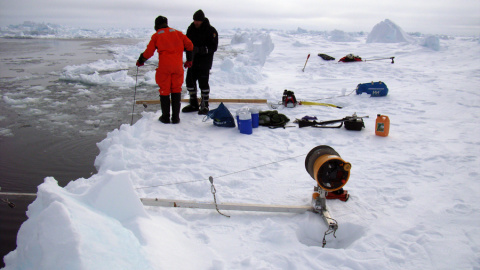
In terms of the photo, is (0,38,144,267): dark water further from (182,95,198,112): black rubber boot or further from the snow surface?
(182,95,198,112): black rubber boot

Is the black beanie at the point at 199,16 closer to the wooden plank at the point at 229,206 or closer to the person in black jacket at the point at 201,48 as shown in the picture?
the person in black jacket at the point at 201,48

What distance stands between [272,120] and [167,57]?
77.5 inches

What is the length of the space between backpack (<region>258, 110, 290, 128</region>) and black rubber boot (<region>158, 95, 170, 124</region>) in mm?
1546

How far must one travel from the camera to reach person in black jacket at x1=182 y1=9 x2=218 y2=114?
5.43m

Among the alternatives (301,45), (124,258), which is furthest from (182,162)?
(301,45)

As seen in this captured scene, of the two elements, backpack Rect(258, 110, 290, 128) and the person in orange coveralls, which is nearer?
the person in orange coveralls

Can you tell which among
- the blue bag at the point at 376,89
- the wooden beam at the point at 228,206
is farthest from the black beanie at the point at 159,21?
the blue bag at the point at 376,89

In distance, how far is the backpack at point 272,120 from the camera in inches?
201

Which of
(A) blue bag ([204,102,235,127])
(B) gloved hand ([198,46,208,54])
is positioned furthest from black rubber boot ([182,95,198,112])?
(A) blue bag ([204,102,235,127])

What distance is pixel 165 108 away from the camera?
5.07 meters

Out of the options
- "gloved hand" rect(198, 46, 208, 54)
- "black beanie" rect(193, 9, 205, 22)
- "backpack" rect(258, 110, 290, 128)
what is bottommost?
"backpack" rect(258, 110, 290, 128)

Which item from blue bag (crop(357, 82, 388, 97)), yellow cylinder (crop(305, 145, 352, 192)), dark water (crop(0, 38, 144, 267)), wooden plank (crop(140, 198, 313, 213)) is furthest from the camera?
blue bag (crop(357, 82, 388, 97))

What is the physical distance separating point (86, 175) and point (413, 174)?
383 centimetres

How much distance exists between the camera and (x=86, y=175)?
3.76m
